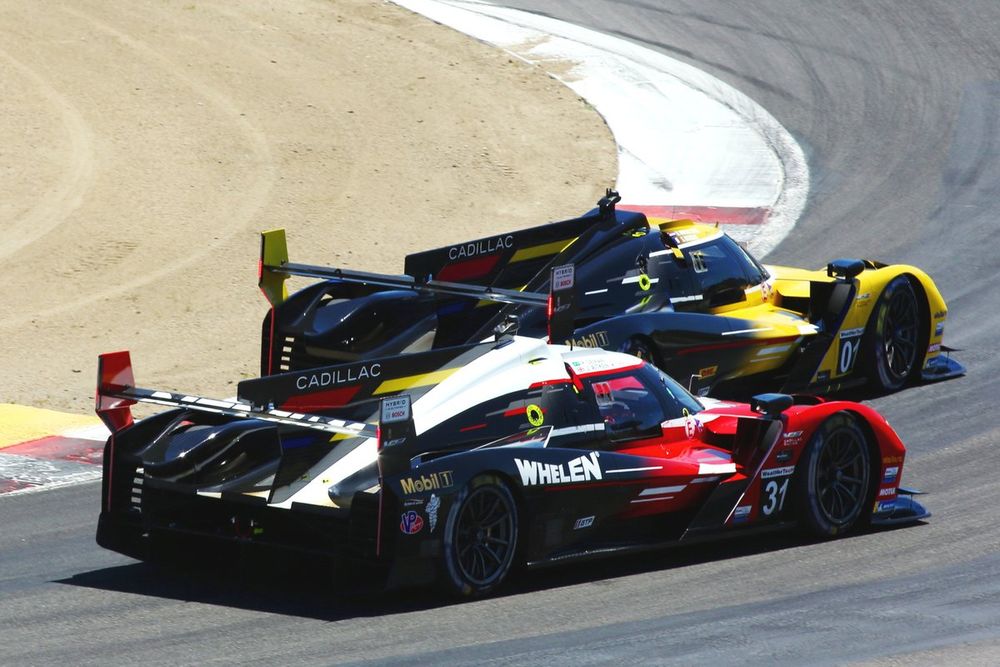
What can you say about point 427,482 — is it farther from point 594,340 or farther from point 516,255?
point 516,255

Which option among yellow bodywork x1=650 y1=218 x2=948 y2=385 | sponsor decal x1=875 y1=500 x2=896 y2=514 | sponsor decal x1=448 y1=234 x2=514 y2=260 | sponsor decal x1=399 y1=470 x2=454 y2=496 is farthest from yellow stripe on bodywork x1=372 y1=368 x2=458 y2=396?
yellow bodywork x1=650 y1=218 x2=948 y2=385

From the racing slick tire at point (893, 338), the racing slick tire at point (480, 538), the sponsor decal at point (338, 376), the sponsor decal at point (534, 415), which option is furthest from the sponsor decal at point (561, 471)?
the racing slick tire at point (893, 338)

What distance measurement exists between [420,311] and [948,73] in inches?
603

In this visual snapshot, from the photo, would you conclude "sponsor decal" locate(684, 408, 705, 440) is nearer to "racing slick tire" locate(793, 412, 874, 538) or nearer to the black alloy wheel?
"racing slick tire" locate(793, 412, 874, 538)

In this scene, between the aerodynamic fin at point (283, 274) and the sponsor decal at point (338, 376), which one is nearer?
the sponsor decal at point (338, 376)

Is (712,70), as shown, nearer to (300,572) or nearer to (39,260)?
(39,260)

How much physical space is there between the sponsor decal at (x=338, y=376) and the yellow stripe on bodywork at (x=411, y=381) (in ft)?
0.30

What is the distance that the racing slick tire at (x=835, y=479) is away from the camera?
10.7m

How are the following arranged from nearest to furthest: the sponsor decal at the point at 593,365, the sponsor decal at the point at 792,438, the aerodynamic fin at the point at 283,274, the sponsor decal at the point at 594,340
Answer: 1. the sponsor decal at the point at 593,365
2. the sponsor decal at the point at 792,438
3. the aerodynamic fin at the point at 283,274
4. the sponsor decal at the point at 594,340

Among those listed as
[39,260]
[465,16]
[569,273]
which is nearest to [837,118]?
[465,16]

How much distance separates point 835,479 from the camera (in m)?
10.9

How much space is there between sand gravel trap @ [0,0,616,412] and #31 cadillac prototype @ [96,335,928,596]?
5854 millimetres

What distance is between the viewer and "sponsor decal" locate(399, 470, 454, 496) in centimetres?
880

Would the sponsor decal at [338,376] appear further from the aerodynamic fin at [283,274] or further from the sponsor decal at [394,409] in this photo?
the aerodynamic fin at [283,274]
